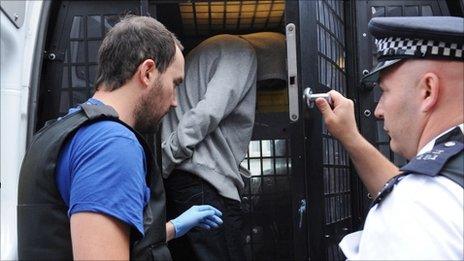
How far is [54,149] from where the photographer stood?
4.18 feet

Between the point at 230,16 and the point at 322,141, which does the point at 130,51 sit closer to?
the point at 322,141

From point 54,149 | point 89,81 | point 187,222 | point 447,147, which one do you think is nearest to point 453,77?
point 447,147

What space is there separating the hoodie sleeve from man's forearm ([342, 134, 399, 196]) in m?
0.85

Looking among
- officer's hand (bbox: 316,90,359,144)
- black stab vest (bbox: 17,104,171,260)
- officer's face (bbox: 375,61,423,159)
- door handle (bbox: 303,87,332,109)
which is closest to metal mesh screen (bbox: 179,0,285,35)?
door handle (bbox: 303,87,332,109)

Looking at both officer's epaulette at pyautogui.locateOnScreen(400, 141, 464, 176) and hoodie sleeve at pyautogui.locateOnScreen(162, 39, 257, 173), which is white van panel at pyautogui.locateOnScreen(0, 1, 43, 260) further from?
officer's epaulette at pyautogui.locateOnScreen(400, 141, 464, 176)

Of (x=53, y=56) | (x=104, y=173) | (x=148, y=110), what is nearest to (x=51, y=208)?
(x=104, y=173)

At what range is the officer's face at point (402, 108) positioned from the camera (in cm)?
115

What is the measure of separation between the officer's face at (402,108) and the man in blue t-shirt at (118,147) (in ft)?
1.97

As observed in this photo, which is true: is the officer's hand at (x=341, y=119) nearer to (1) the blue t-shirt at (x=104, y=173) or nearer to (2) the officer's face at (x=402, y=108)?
(2) the officer's face at (x=402, y=108)

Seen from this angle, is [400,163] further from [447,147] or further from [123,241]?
[123,241]

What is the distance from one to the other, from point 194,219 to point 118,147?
727 millimetres

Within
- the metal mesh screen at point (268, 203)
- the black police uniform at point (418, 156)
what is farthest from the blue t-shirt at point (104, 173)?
the metal mesh screen at point (268, 203)

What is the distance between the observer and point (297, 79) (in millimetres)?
2074

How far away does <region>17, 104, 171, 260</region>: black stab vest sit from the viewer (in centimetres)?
128
